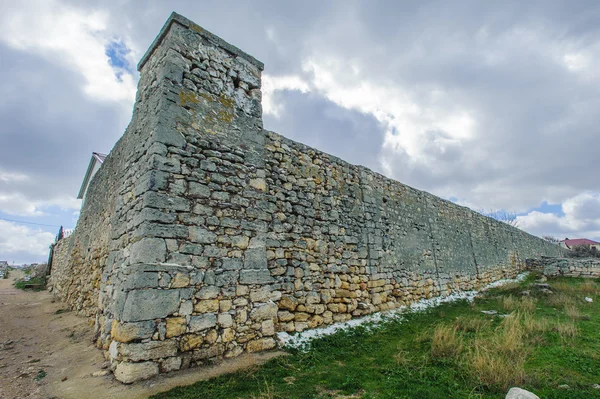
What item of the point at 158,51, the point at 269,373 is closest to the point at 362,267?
the point at 269,373

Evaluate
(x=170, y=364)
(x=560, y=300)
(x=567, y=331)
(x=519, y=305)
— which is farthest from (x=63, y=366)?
(x=560, y=300)

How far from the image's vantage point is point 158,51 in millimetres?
5957

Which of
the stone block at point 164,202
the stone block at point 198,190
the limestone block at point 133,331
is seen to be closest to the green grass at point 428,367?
the limestone block at point 133,331

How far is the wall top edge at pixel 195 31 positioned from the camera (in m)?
5.77

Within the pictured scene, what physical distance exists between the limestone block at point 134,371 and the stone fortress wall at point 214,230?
0.05 ft

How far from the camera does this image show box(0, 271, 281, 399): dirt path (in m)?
3.89

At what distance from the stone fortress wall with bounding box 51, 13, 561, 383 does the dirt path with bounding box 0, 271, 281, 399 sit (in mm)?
211

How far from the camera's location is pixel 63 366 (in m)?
4.78

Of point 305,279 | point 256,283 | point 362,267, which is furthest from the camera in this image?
point 362,267

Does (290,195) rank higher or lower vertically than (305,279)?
higher

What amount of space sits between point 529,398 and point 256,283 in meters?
3.96

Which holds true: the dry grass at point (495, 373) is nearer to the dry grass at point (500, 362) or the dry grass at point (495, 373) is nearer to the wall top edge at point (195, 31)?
the dry grass at point (500, 362)

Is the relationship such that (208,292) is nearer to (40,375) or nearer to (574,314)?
(40,375)

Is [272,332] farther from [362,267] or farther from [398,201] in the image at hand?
[398,201]
